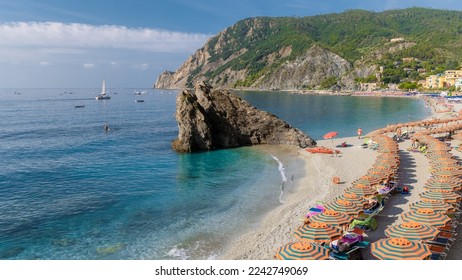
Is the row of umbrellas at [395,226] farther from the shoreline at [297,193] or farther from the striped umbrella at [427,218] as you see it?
the shoreline at [297,193]

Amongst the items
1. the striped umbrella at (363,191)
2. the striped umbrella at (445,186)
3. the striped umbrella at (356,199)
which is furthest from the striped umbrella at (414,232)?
Answer: the striped umbrella at (445,186)

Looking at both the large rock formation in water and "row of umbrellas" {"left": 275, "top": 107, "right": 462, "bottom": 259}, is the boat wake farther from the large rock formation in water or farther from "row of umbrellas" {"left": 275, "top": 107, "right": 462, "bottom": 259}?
the large rock formation in water

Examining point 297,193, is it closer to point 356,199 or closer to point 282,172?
point 282,172

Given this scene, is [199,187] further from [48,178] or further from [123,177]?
[48,178]

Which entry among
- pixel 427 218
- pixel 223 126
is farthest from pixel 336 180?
pixel 223 126

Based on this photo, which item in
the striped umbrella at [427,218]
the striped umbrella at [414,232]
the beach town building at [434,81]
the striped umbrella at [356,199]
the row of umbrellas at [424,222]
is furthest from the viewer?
the beach town building at [434,81]

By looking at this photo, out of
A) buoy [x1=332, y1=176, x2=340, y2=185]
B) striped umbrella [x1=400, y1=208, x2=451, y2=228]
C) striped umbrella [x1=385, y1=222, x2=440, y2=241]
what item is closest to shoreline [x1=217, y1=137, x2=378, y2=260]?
buoy [x1=332, y1=176, x2=340, y2=185]
